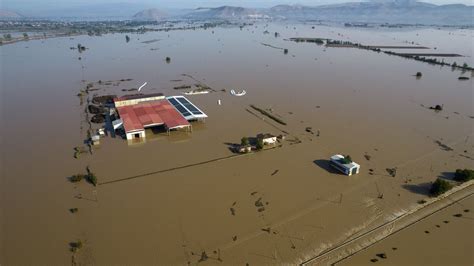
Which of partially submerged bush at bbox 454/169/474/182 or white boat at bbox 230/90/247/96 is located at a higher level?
white boat at bbox 230/90/247/96

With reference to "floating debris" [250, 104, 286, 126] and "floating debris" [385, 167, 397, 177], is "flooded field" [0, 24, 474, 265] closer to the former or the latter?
"floating debris" [385, 167, 397, 177]

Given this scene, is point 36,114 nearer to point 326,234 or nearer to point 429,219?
point 326,234

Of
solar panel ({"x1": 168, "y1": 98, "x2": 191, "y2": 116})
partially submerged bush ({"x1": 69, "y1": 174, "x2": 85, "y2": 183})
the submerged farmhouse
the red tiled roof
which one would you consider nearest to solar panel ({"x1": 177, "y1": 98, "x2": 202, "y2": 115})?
the submerged farmhouse

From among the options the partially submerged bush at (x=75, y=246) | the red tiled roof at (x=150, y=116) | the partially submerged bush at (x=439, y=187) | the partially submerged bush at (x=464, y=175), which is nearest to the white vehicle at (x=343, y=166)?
the partially submerged bush at (x=439, y=187)

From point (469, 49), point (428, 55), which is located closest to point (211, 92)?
point (428, 55)

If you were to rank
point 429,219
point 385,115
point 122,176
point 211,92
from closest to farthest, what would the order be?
point 429,219, point 122,176, point 385,115, point 211,92

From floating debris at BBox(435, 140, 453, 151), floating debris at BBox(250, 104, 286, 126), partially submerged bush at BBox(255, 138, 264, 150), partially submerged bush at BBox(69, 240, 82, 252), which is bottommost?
partially submerged bush at BBox(69, 240, 82, 252)
